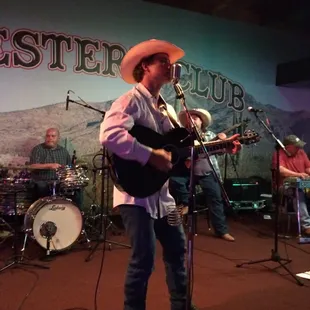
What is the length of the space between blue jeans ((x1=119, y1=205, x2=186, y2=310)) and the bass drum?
7.02ft

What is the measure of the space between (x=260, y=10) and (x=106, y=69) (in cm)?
300

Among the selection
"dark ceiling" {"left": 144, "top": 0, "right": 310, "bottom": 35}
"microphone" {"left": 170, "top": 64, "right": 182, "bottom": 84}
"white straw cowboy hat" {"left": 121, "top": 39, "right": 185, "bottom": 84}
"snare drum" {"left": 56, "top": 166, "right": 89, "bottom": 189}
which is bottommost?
"snare drum" {"left": 56, "top": 166, "right": 89, "bottom": 189}

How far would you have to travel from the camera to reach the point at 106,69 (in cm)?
679

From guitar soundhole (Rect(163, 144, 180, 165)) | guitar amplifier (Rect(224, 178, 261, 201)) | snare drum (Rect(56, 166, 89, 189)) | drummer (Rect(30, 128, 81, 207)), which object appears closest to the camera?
Answer: guitar soundhole (Rect(163, 144, 180, 165))

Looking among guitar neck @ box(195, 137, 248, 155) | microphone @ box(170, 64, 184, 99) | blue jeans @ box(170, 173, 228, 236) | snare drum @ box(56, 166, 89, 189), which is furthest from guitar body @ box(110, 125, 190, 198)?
blue jeans @ box(170, 173, 228, 236)

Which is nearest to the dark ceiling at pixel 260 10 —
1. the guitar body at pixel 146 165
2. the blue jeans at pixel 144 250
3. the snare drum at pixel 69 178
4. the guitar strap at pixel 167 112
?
the snare drum at pixel 69 178

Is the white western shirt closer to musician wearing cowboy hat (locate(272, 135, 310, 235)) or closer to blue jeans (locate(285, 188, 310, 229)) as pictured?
musician wearing cowboy hat (locate(272, 135, 310, 235))

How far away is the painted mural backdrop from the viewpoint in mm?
6102

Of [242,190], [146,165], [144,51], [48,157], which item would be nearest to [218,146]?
[146,165]

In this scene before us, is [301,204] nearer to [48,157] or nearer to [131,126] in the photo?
[48,157]

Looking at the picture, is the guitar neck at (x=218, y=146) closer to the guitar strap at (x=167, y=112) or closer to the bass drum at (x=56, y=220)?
the guitar strap at (x=167, y=112)

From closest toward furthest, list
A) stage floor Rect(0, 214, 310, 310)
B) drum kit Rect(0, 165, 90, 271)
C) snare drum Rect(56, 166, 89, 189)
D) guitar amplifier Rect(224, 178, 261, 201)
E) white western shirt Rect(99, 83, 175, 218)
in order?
white western shirt Rect(99, 83, 175, 218)
stage floor Rect(0, 214, 310, 310)
drum kit Rect(0, 165, 90, 271)
snare drum Rect(56, 166, 89, 189)
guitar amplifier Rect(224, 178, 261, 201)

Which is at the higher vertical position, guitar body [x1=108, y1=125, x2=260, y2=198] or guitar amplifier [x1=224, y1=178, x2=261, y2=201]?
guitar body [x1=108, y1=125, x2=260, y2=198]

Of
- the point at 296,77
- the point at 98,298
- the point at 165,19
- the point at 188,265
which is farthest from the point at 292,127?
the point at 188,265
